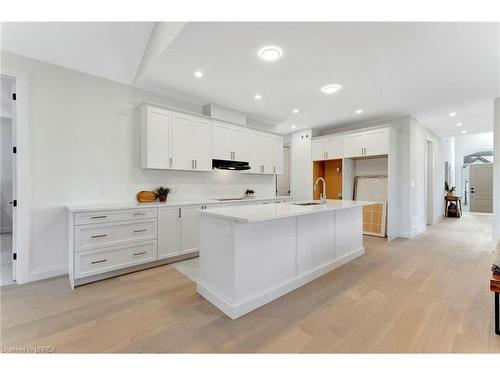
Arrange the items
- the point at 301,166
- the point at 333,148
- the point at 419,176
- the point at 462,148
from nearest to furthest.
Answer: the point at 419,176 < the point at 333,148 < the point at 301,166 < the point at 462,148

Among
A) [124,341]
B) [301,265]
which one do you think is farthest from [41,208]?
[301,265]

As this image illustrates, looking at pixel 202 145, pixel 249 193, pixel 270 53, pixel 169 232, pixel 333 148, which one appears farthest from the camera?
pixel 333 148

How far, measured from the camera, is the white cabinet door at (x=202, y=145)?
4066mm

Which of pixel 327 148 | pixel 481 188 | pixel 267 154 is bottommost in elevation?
pixel 481 188

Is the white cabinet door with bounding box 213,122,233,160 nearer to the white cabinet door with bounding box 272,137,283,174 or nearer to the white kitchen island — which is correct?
the white cabinet door with bounding box 272,137,283,174

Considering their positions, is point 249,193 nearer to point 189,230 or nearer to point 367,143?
point 189,230

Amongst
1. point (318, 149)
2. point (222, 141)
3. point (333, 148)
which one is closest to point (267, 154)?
point (222, 141)

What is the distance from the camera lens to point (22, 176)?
2.80 m

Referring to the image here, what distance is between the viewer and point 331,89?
362 centimetres

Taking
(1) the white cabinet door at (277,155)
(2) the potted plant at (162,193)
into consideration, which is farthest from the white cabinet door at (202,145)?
(1) the white cabinet door at (277,155)

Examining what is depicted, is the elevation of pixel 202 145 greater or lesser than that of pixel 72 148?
greater

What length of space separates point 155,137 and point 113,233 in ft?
5.02

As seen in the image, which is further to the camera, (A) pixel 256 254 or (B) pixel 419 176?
(B) pixel 419 176

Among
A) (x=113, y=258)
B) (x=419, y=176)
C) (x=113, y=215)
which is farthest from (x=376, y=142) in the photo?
(x=113, y=258)
